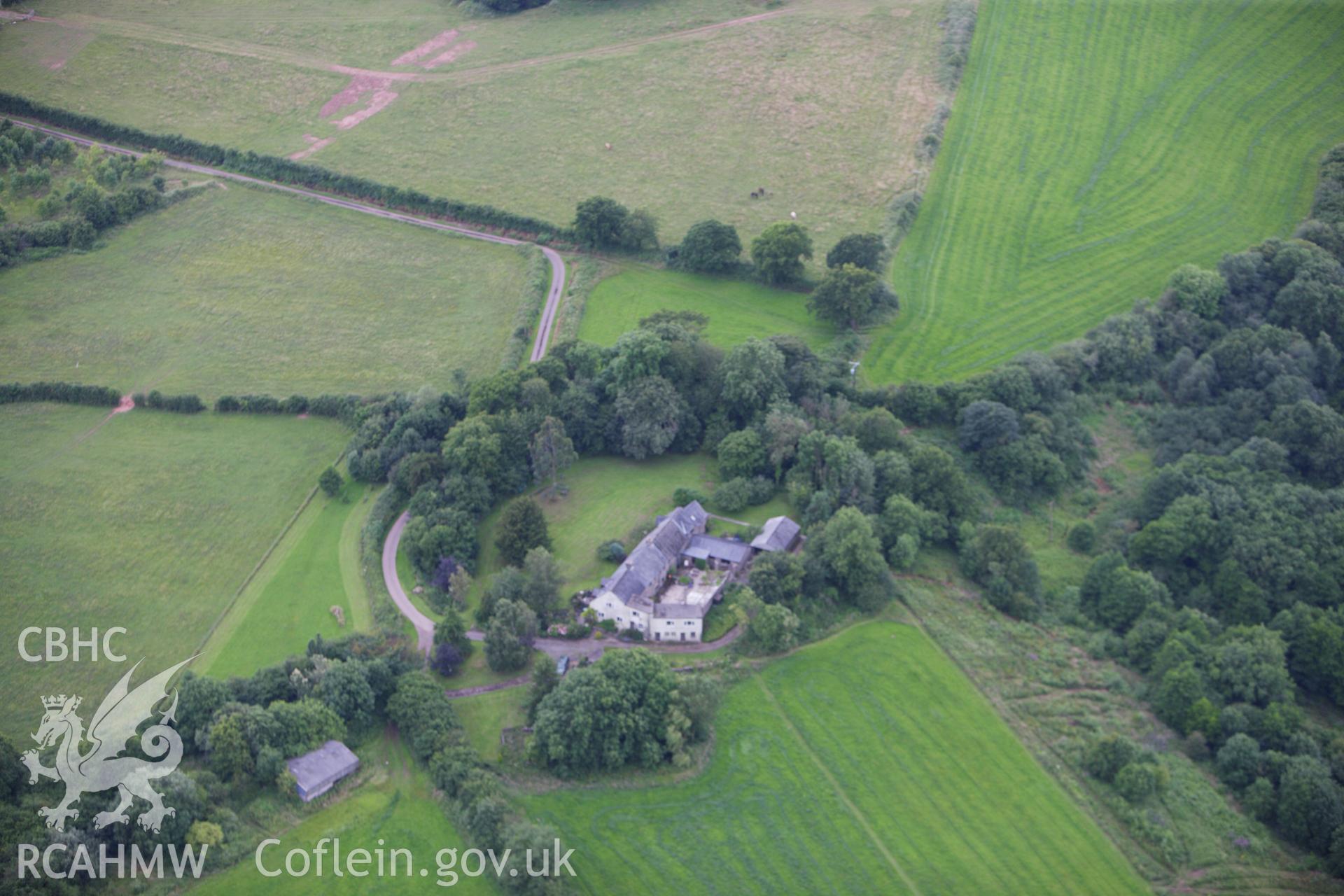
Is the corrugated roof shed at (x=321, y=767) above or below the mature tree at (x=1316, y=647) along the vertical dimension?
below

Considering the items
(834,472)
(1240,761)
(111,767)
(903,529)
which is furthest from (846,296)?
(111,767)

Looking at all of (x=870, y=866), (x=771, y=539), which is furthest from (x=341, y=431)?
(x=870, y=866)

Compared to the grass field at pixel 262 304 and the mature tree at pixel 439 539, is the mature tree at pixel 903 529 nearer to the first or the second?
the mature tree at pixel 439 539

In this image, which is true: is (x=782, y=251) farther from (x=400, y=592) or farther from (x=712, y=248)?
(x=400, y=592)

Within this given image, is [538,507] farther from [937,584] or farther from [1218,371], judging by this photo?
[1218,371]

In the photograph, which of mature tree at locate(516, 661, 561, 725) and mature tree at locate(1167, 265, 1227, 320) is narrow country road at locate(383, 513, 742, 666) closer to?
mature tree at locate(516, 661, 561, 725)

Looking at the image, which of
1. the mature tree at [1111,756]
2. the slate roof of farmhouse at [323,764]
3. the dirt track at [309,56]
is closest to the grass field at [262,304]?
the dirt track at [309,56]

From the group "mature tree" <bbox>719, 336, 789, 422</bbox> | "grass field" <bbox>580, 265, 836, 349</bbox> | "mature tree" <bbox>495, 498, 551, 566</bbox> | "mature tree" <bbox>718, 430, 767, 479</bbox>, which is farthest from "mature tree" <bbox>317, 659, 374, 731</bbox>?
"grass field" <bbox>580, 265, 836, 349</bbox>
